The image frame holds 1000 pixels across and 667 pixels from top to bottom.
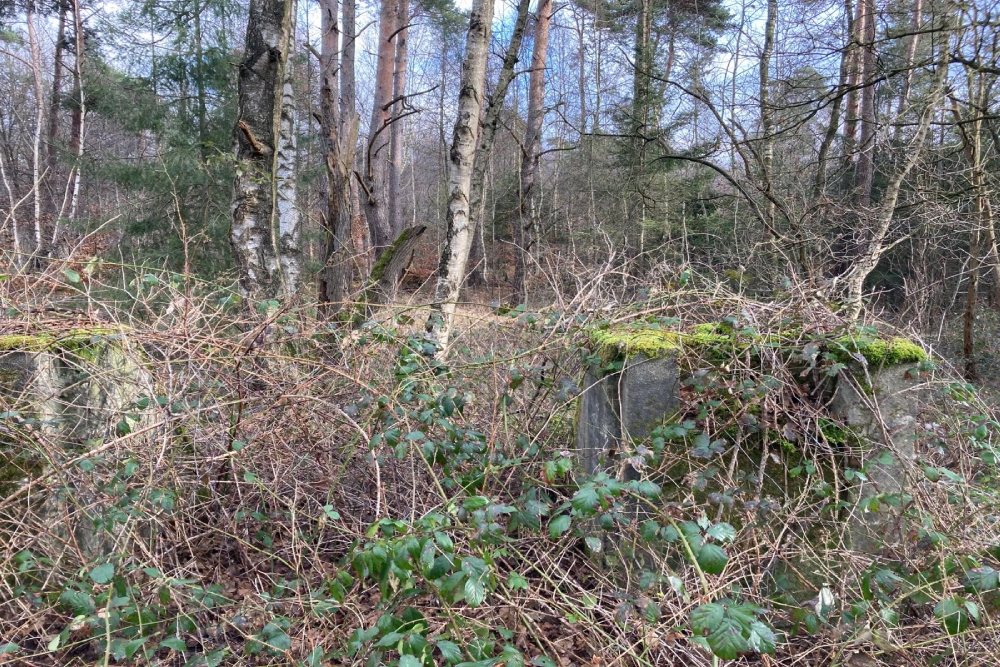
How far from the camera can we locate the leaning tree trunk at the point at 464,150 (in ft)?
18.0

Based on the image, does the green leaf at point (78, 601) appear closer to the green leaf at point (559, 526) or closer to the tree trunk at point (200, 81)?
the green leaf at point (559, 526)

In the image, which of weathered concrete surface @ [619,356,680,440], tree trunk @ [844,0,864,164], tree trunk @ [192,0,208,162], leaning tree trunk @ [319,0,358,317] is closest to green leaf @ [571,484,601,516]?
weathered concrete surface @ [619,356,680,440]

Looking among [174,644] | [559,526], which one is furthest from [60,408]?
[559,526]

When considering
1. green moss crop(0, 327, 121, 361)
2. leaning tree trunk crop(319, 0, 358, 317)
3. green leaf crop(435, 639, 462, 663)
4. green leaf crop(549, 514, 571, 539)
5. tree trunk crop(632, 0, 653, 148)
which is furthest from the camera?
tree trunk crop(632, 0, 653, 148)

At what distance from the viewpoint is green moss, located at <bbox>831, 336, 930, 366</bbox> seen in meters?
2.66

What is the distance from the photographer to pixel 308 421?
3277 millimetres

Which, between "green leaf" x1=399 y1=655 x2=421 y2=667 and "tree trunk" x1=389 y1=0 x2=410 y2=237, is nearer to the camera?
"green leaf" x1=399 y1=655 x2=421 y2=667

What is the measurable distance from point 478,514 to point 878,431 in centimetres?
182

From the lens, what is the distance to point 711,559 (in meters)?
1.82

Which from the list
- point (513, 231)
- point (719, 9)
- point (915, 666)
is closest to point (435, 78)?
point (513, 231)

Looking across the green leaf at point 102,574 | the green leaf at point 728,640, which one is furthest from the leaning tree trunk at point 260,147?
the green leaf at point 728,640

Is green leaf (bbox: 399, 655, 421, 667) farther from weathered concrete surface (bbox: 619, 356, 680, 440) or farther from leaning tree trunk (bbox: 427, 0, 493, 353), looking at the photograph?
leaning tree trunk (bbox: 427, 0, 493, 353)

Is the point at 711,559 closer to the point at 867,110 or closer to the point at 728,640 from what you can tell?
the point at 728,640

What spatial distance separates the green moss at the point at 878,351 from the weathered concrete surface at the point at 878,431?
40 mm
